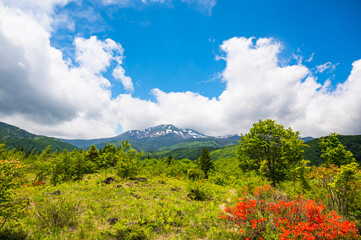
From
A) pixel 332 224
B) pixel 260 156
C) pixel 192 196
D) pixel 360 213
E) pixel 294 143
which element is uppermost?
pixel 294 143

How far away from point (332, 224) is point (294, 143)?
1308 cm

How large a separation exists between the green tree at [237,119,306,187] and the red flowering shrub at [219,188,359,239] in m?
11.6

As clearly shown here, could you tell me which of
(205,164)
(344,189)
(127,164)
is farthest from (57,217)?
(205,164)

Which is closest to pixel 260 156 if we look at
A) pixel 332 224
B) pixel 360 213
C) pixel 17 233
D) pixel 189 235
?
pixel 360 213

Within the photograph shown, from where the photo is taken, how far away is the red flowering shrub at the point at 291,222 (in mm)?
6359

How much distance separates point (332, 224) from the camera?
6781 millimetres

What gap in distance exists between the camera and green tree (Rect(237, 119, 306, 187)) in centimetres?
1869

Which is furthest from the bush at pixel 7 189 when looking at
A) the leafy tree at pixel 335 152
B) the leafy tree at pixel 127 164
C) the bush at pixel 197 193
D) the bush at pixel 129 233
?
the leafy tree at pixel 335 152

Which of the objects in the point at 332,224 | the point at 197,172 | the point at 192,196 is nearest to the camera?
the point at 332,224

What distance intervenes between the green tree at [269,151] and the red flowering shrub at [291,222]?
38.0 ft

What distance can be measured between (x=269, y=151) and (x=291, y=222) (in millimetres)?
15470

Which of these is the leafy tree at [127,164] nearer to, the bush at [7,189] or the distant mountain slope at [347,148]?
the bush at [7,189]

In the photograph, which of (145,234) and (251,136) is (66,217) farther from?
(251,136)

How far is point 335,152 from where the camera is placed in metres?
30.9
